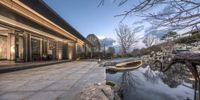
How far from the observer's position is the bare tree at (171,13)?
1632 mm

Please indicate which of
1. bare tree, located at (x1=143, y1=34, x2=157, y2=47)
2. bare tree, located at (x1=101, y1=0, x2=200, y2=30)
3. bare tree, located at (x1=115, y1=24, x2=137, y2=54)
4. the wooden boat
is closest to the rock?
bare tree, located at (x1=143, y1=34, x2=157, y2=47)

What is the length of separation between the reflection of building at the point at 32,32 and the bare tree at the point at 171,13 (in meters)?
6.38

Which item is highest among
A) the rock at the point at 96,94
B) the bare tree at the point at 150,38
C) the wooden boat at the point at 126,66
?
the bare tree at the point at 150,38

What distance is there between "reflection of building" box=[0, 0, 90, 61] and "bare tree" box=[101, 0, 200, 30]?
20.9 feet

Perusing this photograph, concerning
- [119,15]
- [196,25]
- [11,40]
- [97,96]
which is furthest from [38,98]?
[11,40]

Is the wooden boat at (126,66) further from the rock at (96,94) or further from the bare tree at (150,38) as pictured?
the bare tree at (150,38)

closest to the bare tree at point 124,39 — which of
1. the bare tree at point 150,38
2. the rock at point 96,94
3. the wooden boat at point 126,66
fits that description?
the wooden boat at point 126,66

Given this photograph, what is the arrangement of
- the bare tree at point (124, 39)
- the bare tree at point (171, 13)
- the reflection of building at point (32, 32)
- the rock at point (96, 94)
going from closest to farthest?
A: the bare tree at point (171, 13) < the rock at point (96, 94) < the reflection of building at point (32, 32) < the bare tree at point (124, 39)

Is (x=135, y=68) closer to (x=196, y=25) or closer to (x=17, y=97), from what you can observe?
(x=17, y=97)

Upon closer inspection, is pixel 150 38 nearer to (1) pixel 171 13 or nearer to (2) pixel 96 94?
(1) pixel 171 13

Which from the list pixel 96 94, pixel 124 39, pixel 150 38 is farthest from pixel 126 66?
pixel 124 39

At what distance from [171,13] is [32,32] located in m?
15.6

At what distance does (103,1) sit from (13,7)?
7.28m

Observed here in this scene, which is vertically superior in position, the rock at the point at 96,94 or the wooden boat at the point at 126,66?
the wooden boat at the point at 126,66
